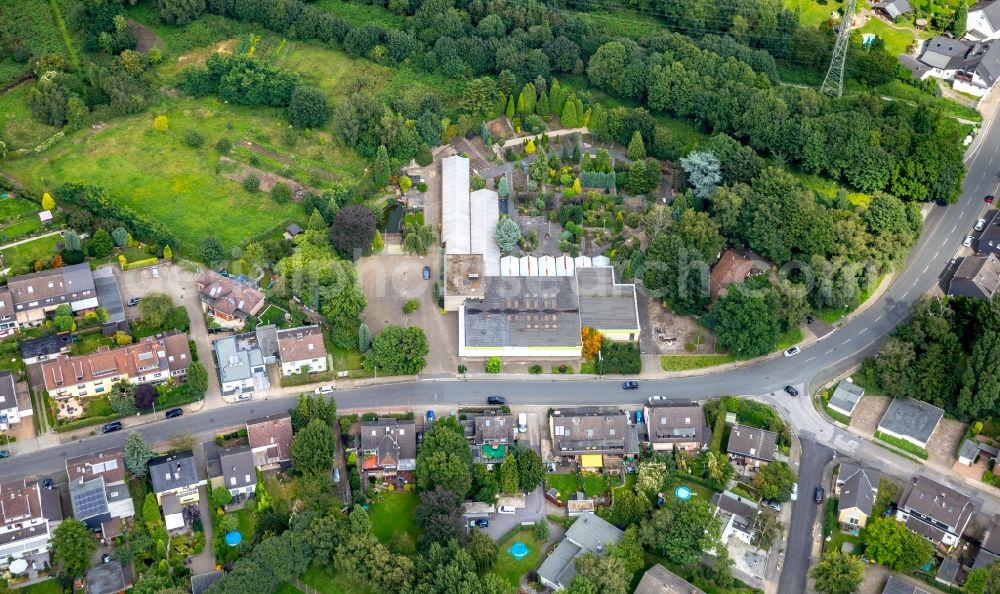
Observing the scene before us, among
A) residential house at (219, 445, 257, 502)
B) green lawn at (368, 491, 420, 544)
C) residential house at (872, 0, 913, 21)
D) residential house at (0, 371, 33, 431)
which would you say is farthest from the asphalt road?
residential house at (872, 0, 913, 21)

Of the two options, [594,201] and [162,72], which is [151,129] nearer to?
[162,72]

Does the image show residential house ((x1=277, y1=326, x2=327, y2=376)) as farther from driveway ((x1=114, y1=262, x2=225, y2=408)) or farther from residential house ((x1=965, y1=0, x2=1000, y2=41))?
residential house ((x1=965, y1=0, x2=1000, y2=41))

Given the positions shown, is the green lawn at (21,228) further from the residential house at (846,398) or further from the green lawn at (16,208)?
the residential house at (846,398)

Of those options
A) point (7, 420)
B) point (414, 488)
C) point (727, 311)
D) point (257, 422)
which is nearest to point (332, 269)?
point (257, 422)

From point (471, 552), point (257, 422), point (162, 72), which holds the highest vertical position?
point (162, 72)

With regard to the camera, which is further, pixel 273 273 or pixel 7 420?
pixel 273 273

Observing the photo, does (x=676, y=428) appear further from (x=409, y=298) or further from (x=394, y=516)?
(x=409, y=298)
